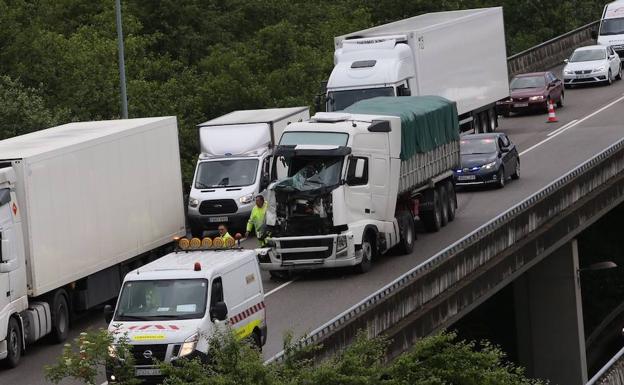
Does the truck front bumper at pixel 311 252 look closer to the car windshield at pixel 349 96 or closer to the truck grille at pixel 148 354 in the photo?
the truck grille at pixel 148 354

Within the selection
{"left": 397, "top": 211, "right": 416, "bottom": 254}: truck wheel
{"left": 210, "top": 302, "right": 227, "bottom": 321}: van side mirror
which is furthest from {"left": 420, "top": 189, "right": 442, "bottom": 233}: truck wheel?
{"left": 210, "top": 302, "right": 227, "bottom": 321}: van side mirror

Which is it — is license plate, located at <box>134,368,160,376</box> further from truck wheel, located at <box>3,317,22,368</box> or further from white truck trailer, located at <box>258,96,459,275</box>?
white truck trailer, located at <box>258,96,459,275</box>

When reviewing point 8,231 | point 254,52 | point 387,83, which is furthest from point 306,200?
point 254,52

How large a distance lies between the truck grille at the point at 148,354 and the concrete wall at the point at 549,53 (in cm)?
4242

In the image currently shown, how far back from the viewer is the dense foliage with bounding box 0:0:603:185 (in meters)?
44.9

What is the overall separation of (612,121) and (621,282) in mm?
8556

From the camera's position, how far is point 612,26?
66.9 meters

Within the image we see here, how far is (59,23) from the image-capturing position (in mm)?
59031

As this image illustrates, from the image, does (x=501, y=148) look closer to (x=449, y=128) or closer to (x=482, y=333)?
(x=449, y=128)

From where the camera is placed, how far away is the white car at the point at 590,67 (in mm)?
59656

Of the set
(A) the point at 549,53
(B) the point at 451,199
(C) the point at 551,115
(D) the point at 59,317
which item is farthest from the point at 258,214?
(A) the point at 549,53

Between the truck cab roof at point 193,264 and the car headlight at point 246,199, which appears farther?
the car headlight at point 246,199

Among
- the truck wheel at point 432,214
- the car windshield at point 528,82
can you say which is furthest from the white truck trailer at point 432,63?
the truck wheel at point 432,214

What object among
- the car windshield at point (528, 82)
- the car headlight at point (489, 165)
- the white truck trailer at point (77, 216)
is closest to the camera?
the white truck trailer at point (77, 216)
